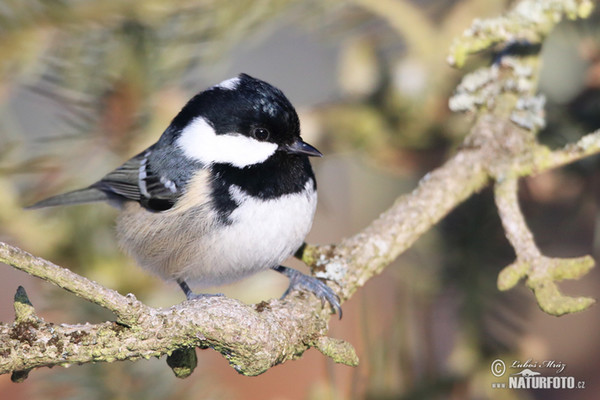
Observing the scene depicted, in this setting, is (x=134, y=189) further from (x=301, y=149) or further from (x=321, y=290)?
(x=321, y=290)

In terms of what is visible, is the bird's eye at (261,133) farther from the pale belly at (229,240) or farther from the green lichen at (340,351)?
the green lichen at (340,351)

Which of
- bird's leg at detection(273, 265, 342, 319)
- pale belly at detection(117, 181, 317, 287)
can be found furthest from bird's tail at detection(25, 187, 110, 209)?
bird's leg at detection(273, 265, 342, 319)

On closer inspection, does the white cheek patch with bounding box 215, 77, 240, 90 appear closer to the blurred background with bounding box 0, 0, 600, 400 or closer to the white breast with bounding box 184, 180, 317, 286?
the blurred background with bounding box 0, 0, 600, 400

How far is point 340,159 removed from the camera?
1871 millimetres

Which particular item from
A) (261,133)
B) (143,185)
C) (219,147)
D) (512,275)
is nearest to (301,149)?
(261,133)

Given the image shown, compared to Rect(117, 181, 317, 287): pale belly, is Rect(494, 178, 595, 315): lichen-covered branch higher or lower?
lower

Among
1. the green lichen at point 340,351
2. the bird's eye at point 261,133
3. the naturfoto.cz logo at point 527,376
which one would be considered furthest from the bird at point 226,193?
the naturfoto.cz logo at point 527,376

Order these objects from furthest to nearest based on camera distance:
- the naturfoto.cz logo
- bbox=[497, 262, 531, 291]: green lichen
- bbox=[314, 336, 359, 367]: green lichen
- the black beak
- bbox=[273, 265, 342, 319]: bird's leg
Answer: the black beak → the naturfoto.cz logo → bbox=[273, 265, 342, 319]: bird's leg → bbox=[497, 262, 531, 291]: green lichen → bbox=[314, 336, 359, 367]: green lichen

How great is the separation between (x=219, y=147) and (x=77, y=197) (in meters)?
0.52

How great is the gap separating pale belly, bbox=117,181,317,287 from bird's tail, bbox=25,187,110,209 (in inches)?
8.9

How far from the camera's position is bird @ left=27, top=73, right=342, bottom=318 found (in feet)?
4.59

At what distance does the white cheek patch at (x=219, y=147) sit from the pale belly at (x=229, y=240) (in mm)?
101

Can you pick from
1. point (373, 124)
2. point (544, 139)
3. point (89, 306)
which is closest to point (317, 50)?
point (373, 124)

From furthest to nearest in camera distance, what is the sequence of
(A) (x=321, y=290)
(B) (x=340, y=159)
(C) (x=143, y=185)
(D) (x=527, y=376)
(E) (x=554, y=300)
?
1. (B) (x=340, y=159)
2. (C) (x=143, y=185)
3. (D) (x=527, y=376)
4. (A) (x=321, y=290)
5. (E) (x=554, y=300)
